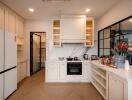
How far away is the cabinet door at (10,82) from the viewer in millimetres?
3277

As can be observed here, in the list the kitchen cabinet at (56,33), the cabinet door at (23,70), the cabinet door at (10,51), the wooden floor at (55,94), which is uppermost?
the kitchen cabinet at (56,33)

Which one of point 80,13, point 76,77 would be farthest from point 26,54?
point 80,13

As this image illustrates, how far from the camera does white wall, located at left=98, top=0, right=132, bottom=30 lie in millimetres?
3101

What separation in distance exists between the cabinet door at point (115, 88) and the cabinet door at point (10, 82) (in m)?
2.54

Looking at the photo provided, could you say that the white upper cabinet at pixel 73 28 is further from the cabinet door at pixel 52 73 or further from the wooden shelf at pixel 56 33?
the cabinet door at pixel 52 73

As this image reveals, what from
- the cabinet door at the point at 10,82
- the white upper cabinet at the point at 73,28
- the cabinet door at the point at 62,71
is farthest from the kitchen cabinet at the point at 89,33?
the cabinet door at the point at 10,82

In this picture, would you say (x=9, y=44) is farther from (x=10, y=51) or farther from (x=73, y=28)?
(x=73, y=28)

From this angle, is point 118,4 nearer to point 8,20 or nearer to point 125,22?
point 125,22

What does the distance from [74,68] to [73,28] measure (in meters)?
1.57

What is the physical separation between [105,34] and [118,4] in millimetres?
1424

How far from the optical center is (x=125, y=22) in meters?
3.33

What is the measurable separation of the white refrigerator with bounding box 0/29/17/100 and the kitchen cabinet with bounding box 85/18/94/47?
2.85 meters

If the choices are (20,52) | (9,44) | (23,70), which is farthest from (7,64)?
(23,70)

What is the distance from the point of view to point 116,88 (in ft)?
7.91
